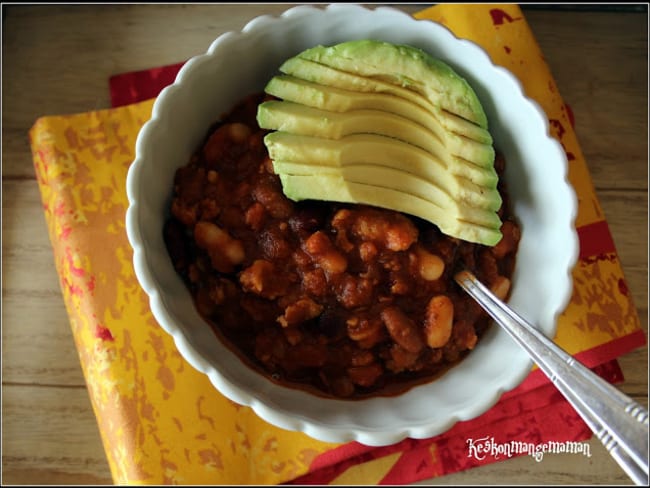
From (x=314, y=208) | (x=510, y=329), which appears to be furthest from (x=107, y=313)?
(x=510, y=329)

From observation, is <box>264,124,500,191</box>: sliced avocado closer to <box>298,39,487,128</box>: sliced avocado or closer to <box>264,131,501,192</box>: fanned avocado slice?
<box>264,131,501,192</box>: fanned avocado slice

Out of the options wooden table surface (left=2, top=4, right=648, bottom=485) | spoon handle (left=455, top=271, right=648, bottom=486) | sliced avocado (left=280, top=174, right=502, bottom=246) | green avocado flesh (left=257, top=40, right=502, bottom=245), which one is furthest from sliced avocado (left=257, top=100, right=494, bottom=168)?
wooden table surface (left=2, top=4, right=648, bottom=485)

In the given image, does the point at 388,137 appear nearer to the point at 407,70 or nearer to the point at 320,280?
the point at 407,70

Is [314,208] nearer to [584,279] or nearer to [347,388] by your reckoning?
[347,388]

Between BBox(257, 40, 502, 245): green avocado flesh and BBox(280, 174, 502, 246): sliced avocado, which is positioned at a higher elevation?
BBox(257, 40, 502, 245): green avocado flesh

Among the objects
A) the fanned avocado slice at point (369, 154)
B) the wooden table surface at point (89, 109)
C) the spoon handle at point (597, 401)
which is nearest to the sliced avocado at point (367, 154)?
the fanned avocado slice at point (369, 154)

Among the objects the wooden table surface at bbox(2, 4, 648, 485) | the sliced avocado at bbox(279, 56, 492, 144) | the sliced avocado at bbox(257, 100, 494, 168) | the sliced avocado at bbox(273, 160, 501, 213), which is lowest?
the wooden table surface at bbox(2, 4, 648, 485)

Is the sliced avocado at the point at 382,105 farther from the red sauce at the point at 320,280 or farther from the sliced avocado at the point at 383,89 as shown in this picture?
the red sauce at the point at 320,280
